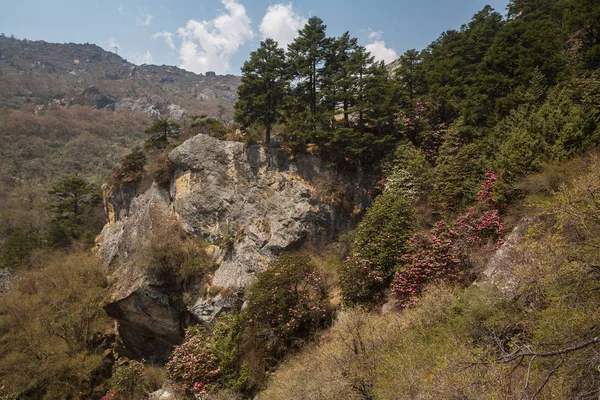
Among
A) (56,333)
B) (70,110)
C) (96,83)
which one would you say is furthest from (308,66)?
(96,83)

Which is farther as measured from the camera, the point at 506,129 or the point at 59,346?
the point at 59,346

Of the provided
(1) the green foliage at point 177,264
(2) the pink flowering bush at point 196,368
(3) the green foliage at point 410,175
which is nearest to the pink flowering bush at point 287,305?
(2) the pink flowering bush at point 196,368

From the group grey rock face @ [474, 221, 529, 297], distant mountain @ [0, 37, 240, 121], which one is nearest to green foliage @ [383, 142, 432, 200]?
grey rock face @ [474, 221, 529, 297]

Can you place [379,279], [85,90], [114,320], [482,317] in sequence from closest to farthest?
[482,317] < [379,279] < [114,320] < [85,90]

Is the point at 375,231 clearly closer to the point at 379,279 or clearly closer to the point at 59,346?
the point at 379,279

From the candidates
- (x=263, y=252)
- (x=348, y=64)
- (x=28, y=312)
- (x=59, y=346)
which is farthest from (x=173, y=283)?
(x=348, y=64)

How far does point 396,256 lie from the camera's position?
42.4 ft

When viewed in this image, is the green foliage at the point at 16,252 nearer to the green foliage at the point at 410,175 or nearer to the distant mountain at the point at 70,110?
the distant mountain at the point at 70,110

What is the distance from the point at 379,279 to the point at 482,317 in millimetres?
4941

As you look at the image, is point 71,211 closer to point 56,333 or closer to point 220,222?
point 56,333

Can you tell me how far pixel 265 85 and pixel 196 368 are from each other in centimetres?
1845

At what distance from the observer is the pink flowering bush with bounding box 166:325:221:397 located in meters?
13.0

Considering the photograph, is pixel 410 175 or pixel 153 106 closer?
pixel 410 175

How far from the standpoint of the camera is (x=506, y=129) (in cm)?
1495
